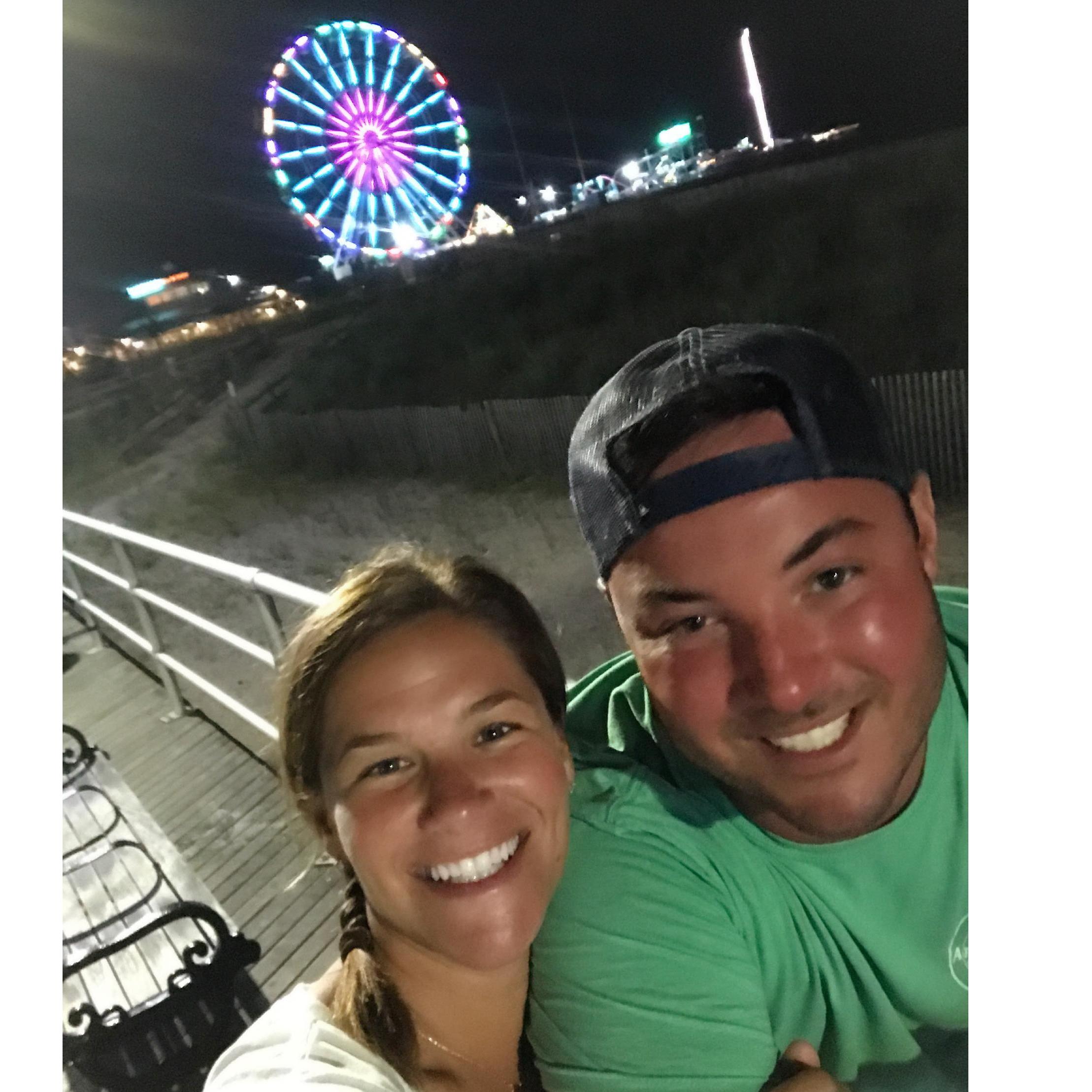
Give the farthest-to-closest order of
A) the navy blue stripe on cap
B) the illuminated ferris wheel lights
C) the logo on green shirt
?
the illuminated ferris wheel lights → the logo on green shirt → the navy blue stripe on cap

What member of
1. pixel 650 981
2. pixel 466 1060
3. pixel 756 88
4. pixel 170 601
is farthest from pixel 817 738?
pixel 170 601

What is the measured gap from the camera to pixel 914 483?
0.66 m

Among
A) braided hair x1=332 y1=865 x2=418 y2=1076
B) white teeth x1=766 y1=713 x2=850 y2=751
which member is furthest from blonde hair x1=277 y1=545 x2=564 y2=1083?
white teeth x1=766 y1=713 x2=850 y2=751

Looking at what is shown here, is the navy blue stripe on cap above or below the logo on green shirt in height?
above

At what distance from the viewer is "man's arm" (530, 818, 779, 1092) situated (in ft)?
2.17

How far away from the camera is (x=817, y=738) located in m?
0.63

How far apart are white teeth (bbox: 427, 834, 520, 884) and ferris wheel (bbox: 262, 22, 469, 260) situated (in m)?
0.62

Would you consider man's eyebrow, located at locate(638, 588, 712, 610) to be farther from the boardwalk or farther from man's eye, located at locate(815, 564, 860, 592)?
the boardwalk

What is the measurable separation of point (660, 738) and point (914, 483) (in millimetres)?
324

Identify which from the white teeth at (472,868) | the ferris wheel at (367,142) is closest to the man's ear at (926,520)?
the white teeth at (472,868)

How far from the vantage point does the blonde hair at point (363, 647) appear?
681 mm

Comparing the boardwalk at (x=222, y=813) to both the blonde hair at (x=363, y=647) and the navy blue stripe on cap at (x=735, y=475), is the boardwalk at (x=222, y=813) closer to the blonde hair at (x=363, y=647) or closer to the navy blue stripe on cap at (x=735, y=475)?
the blonde hair at (x=363, y=647)

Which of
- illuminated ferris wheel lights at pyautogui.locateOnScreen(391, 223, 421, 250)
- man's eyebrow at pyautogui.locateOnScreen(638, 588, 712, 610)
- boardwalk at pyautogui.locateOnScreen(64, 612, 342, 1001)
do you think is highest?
illuminated ferris wheel lights at pyautogui.locateOnScreen(391, 223, 421, 250)
